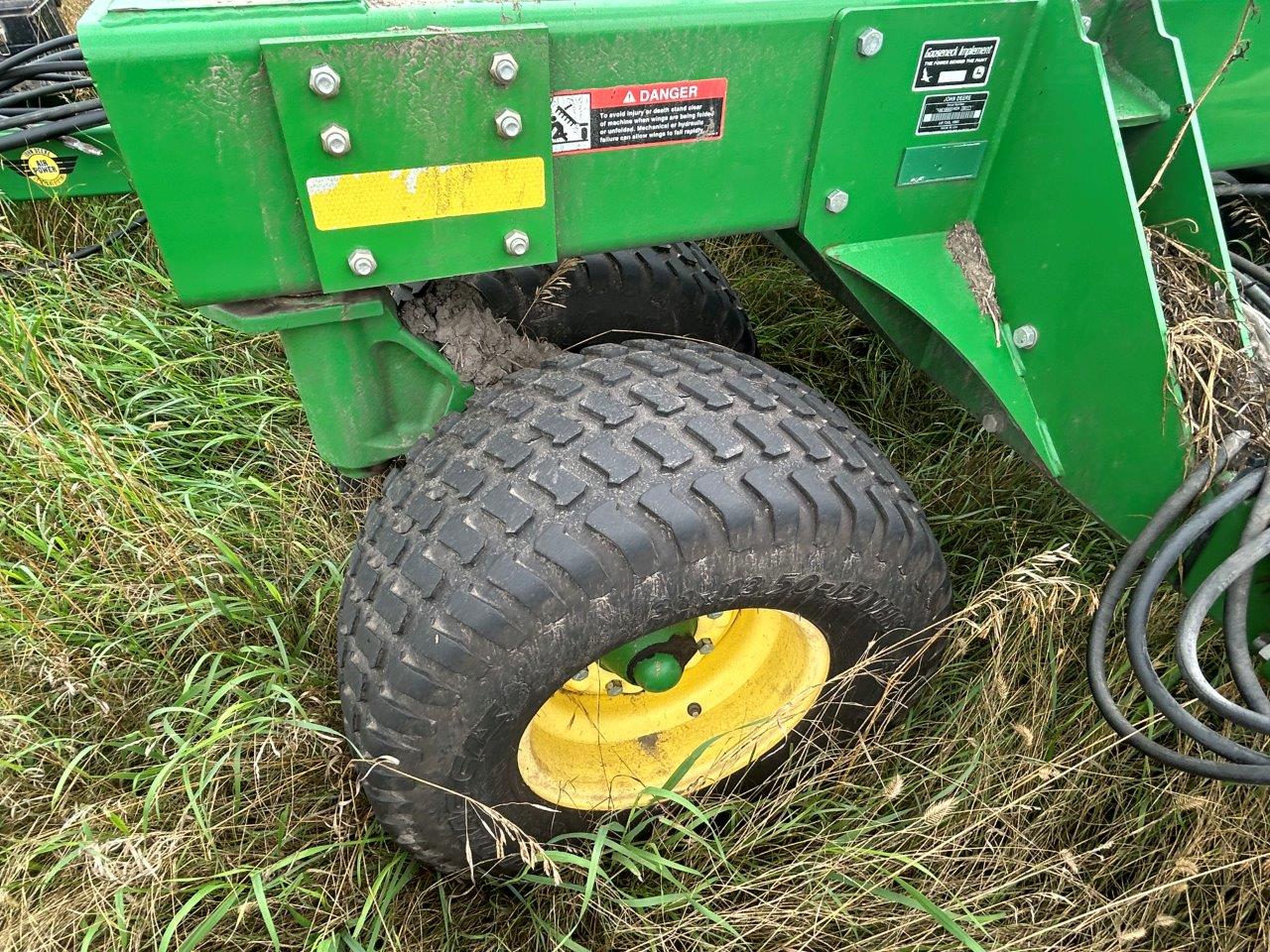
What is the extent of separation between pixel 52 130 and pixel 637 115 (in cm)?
157

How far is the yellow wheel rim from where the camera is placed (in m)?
1.60

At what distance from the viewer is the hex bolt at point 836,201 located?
145cm

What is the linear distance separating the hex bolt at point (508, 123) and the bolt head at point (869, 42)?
0.52 meters

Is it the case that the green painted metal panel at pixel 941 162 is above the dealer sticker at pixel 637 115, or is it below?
below

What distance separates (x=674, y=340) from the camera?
1.67 meters

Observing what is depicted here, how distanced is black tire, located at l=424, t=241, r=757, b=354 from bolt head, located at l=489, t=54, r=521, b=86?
2.41 feet

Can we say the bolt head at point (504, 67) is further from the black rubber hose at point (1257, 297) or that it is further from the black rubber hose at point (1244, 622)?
the black rubber hose at point (1257, 297)

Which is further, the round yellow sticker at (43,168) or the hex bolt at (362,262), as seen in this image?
the round yellow sticker at (43,168)

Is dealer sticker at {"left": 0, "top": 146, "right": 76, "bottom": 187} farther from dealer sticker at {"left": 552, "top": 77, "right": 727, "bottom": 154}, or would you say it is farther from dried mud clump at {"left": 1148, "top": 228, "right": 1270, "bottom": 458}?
dried mud clump at {"left": 1148, "top": 228, "right": 1270, "bottom": 458}

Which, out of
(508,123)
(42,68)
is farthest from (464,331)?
(42,68)

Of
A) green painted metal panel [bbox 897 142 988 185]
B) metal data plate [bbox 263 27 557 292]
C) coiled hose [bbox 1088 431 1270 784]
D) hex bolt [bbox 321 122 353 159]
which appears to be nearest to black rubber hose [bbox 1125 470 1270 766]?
coiled hose [bbox 1088 431 1270 784]

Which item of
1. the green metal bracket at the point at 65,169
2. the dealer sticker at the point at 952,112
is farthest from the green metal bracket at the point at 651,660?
the green metal bracket at the point at 65,169

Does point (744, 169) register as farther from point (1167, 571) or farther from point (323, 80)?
point (1167, 571)

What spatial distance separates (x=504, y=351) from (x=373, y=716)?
67cm
